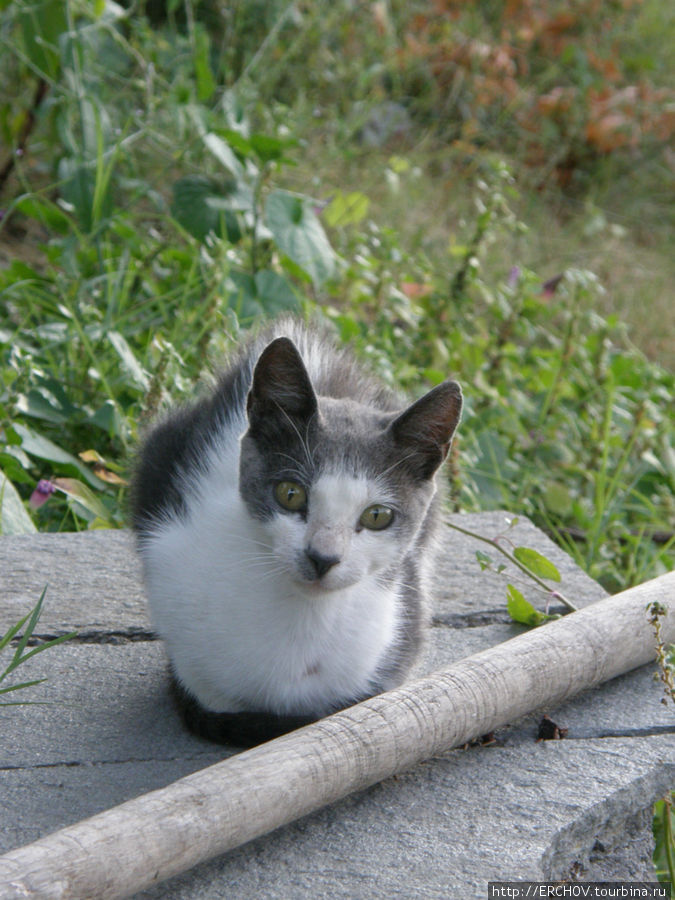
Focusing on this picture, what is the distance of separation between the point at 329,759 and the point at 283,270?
8.64 feet

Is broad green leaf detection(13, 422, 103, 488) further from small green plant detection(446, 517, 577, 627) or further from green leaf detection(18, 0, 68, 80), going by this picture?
green leaf detection(18, 0, 68, 80)

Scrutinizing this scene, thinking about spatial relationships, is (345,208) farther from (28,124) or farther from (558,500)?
(558,500)

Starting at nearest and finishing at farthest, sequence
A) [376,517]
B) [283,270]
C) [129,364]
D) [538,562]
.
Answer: [376,517]
[538,562]
[129,364]
[283,270]

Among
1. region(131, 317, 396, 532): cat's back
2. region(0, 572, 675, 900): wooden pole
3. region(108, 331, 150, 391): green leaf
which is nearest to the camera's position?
region(0, 572, 675, 900): wooden pole

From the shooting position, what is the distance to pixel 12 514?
2578mm

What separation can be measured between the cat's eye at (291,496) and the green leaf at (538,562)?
776 millimetres

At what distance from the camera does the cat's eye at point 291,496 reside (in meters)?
1.58

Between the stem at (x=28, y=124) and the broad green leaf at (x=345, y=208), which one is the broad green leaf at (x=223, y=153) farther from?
the stem at (x=28, y=124)

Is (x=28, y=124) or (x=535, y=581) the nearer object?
(x=535, y=581)

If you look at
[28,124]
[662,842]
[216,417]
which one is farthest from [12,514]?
[28,124]

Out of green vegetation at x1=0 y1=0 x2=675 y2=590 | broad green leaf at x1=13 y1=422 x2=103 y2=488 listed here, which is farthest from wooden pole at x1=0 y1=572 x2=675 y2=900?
broad green leaf at x1=13 y1=422 x2=103 y2=488

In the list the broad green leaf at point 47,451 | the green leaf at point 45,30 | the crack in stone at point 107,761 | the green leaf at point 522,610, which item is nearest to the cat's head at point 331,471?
the crack in stone at point 107,761

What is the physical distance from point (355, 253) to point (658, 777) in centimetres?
297

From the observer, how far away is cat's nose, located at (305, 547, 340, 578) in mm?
1513
